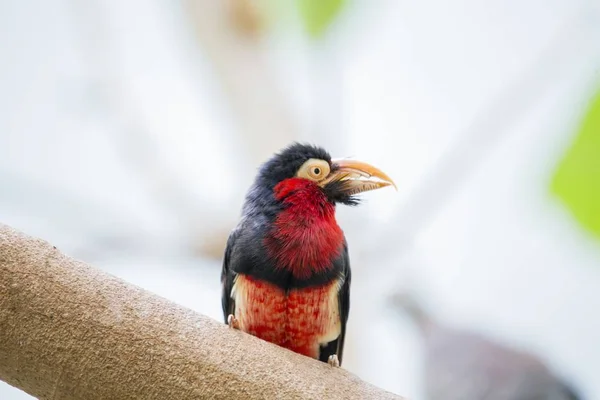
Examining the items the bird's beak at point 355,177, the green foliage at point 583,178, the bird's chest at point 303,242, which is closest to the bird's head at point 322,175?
the bird's beak at point 355,177

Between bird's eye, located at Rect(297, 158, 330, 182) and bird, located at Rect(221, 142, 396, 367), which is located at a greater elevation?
bird's eye, located at Rect(297, 158, 330, 182)

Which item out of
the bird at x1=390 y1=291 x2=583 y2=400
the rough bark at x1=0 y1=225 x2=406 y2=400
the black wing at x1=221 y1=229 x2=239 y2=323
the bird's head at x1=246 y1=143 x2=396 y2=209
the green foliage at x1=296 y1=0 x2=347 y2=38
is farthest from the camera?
the green foliage at x1=296 y1=0 x2=347 y2=38

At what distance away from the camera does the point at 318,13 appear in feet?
11.4

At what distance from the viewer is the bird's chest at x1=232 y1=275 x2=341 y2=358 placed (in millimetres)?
2674

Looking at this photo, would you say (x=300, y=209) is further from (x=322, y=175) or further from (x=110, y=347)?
(x=110, y=347)

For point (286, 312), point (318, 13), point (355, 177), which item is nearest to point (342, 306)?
point (286, 312)

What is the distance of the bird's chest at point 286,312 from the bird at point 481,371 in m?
1.04

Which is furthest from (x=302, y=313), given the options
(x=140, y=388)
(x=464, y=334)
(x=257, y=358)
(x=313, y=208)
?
(x=464, y=334)

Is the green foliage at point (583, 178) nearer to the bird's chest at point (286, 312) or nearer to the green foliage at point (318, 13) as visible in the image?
the bird's chest at point (286, 312)

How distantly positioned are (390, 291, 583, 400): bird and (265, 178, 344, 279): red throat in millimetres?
1128

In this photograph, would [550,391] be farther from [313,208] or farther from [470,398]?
[313,208]

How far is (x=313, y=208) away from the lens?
2.86 m

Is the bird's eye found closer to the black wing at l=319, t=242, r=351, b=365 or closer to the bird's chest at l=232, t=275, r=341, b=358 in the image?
the black wing at l=319, t=242, r=351, b=365

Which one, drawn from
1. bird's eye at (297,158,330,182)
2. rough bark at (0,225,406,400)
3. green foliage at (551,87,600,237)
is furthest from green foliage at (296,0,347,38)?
rough bark at (0,225,406,400)
